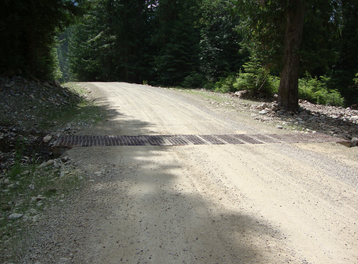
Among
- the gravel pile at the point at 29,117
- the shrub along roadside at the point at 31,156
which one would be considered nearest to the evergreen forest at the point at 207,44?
the gravel pile at the point at 29,117

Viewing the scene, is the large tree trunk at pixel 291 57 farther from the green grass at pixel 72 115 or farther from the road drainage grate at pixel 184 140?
the green grass at pixel 72 115

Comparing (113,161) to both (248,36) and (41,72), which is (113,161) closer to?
(41,72)

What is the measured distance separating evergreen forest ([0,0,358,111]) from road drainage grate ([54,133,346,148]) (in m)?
3.86

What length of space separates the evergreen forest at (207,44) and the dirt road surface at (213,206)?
627 centimetres

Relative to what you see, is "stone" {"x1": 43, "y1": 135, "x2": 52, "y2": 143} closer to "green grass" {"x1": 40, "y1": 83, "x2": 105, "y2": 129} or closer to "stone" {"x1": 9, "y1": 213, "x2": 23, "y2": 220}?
"green grass" {"x1": 40, "y1": 83, "x2": 105, "y2": 129}

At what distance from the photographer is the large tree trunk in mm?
9828

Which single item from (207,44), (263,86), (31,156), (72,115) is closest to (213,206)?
(31,156)

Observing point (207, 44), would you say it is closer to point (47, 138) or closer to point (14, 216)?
point (47, 138)

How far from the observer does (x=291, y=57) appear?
398 inches

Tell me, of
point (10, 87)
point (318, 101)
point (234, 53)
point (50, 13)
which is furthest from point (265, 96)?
point (10, 87)

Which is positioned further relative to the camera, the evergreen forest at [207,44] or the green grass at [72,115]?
the evergreen forest at [207,44]

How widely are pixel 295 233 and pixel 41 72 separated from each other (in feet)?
37.3

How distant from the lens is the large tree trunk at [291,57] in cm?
983

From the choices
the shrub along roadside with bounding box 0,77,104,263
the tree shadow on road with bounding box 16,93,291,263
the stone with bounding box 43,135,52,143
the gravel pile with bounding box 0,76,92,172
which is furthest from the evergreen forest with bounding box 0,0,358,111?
the tree shadow on road with bounding box 16,93,291,263
